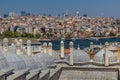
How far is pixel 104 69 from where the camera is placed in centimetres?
1576

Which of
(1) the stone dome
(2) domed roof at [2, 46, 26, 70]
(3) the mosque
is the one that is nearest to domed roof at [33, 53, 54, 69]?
(3) the mosque

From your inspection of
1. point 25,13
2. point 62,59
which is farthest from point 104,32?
point 62,59

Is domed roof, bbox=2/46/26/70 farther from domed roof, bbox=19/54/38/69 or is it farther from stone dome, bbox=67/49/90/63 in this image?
stone dome, bbox=67/49/90/63

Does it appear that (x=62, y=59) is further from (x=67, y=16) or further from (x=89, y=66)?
(x=67, y=16)

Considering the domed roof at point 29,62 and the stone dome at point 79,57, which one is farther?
the stone dome at point 79,57

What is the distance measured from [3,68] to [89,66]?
19.5 ft

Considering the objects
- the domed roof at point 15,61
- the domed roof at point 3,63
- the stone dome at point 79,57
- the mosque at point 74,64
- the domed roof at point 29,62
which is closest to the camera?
the domed roof at point 3,63

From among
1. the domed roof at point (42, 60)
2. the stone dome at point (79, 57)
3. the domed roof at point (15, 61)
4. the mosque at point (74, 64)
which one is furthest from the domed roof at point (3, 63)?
the stone dome at point (79, 57)

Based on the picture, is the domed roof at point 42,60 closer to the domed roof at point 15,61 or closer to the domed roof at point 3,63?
the domed roof at point 15,61

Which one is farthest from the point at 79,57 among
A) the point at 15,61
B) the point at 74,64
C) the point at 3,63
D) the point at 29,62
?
the point at 3,63

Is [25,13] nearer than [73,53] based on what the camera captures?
No

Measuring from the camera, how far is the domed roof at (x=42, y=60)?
563 inches

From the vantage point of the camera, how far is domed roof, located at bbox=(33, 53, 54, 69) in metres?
14.3

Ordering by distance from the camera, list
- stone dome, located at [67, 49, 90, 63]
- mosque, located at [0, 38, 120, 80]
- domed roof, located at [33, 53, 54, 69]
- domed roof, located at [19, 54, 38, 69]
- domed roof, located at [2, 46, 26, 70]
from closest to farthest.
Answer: domed roof, located at [2, 46, 26, 70] < domed roof, located at [19, 54, 38, 69] < domed roof, located at [33, 53, 54, 69] < mosque, located at [0, 38, 120, 80] < stone dome, located at [67, 49, 90, 63]
